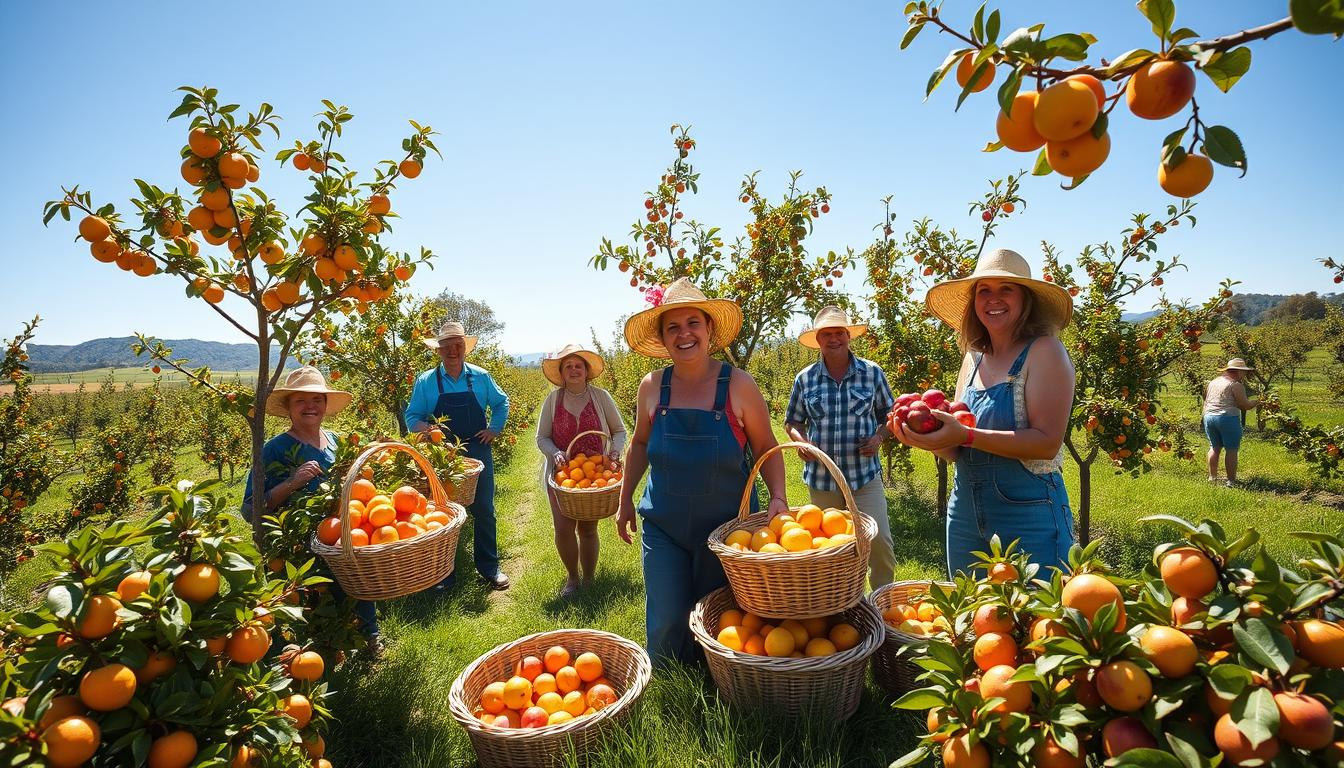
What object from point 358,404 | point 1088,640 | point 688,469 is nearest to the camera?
point 1088,640

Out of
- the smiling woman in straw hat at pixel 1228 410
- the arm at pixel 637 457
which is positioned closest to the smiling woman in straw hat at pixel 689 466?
the arm at pixel 637 457

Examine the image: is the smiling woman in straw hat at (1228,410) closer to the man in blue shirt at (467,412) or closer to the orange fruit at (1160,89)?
the man in blue shirt at (467,412)

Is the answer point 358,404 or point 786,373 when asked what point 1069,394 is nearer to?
point 358,404

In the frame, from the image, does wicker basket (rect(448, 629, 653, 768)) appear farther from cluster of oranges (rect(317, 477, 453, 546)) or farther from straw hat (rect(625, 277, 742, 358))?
straw hat (rect(625, 277, 742, 358))

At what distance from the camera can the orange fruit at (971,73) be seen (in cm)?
85

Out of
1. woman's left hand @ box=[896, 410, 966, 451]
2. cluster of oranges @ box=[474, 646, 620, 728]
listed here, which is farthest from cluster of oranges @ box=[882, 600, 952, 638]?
cluster of oranges @ box=[474, 646, 620, 728]

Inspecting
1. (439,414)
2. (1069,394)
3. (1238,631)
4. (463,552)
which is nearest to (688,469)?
(1069,394)

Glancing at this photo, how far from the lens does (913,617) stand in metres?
2.71

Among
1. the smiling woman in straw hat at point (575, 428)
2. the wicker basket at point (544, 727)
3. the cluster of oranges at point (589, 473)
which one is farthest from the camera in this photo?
the smiling woman in straw hat at point (575, 428)

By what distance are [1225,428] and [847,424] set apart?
25.7ft

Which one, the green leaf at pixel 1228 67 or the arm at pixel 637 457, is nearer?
the green leaf at pixel 1228 67

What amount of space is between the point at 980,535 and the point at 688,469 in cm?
132

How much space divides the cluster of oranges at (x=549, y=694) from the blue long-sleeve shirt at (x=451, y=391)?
2479 millimetres

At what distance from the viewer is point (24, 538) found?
17.3 feet
